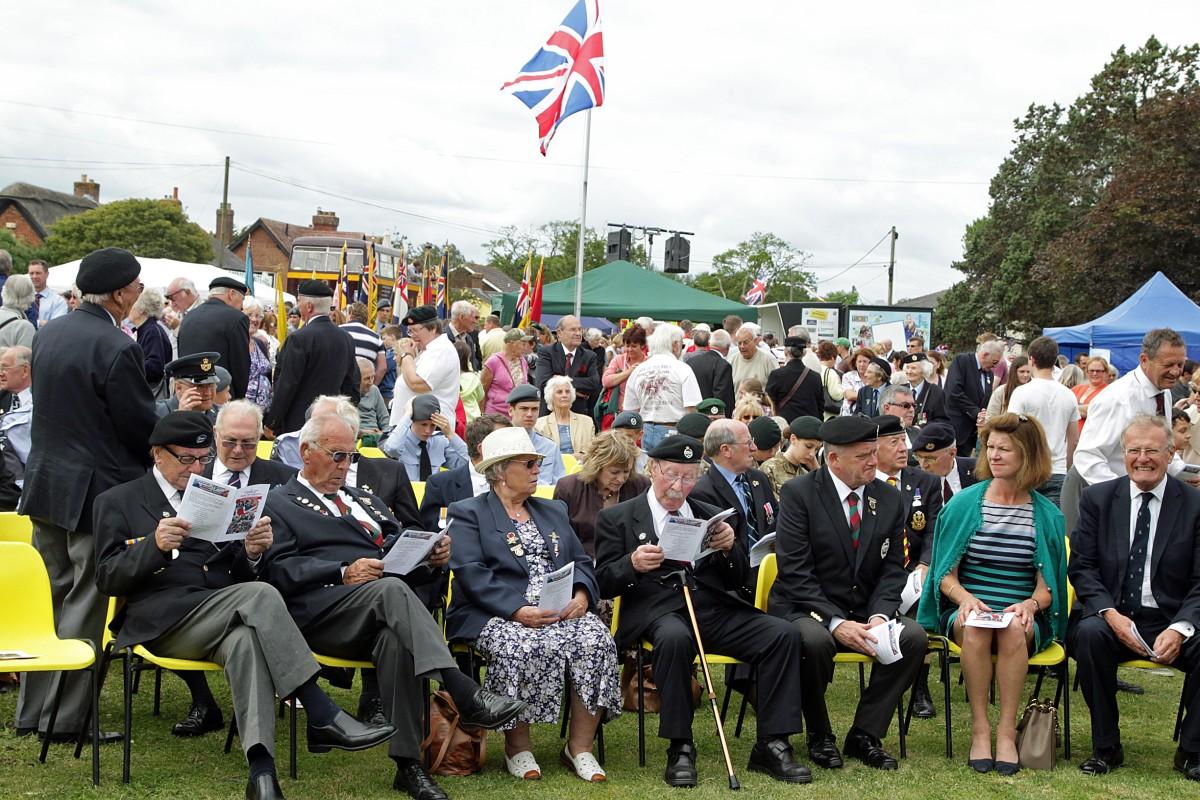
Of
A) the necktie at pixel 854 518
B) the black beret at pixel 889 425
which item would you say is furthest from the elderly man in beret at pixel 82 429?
the black beret at pixel 889 425

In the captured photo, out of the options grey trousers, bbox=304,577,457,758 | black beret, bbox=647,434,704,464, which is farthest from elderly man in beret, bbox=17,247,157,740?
black beret, bbox=647,434,704,464

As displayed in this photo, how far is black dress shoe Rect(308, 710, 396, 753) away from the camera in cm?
484

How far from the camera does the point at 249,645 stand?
15.8 ft

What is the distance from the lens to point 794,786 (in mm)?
5211

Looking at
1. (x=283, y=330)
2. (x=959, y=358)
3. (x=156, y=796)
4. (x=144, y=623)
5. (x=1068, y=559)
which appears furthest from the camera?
(x=283, y=330)

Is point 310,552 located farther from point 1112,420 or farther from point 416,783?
point 1112,420

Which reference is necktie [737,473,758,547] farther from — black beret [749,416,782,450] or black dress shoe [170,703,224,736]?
black dress shoe [170,703,224,736]

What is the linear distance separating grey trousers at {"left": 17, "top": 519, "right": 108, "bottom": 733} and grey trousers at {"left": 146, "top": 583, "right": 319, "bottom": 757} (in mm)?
436

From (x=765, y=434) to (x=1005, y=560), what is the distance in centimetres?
203

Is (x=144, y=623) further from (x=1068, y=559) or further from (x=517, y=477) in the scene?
(x=1068, y=559)

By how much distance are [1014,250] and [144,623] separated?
4686 centimetres

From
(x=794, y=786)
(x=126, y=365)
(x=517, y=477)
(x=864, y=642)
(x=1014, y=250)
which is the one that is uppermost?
(x=1014, y=250)

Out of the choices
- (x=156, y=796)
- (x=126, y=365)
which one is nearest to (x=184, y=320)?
(x=126, y=365)

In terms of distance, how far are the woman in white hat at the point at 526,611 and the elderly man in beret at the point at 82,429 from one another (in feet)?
5.07
